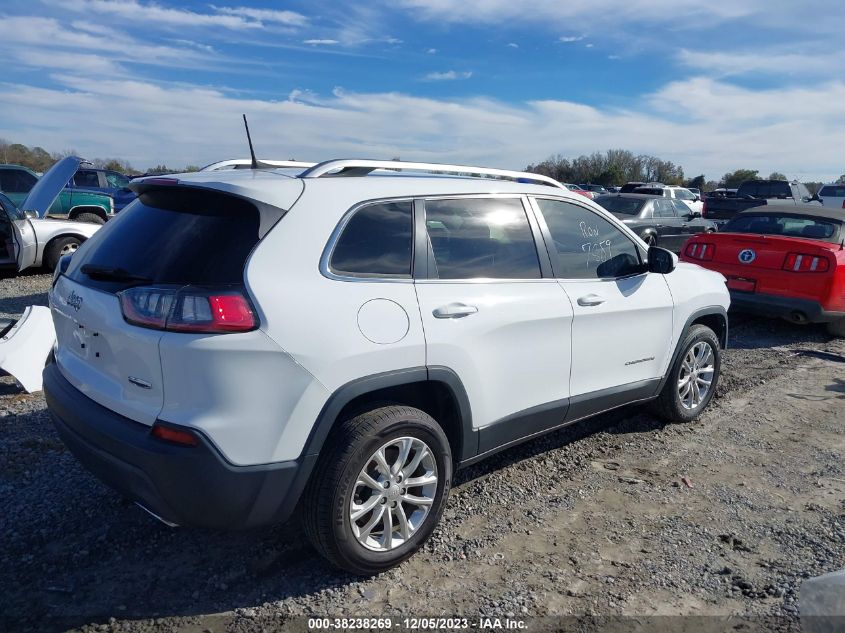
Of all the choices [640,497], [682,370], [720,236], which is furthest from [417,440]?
[720,236]

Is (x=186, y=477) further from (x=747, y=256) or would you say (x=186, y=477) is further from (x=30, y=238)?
(x=30, y=238)

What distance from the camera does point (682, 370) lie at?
4.97 meters

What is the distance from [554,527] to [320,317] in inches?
69.7

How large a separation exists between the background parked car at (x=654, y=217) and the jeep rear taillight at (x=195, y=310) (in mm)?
12521

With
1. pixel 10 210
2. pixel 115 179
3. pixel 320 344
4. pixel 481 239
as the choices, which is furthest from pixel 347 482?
pixel 115 179

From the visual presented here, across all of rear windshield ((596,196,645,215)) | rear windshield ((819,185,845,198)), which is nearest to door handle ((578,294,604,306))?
rear windshield ((596,196,645,215))

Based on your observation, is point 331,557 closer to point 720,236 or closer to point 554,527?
point 554,527

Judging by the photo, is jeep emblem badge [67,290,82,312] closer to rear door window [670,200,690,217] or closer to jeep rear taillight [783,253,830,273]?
jeep rear taillight [783,253,830,273]

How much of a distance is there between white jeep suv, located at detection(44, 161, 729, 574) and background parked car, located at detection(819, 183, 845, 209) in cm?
2348

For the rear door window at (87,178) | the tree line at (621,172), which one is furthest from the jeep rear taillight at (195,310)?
the tree line at (621,172)

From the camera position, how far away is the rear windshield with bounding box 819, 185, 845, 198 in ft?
78.0

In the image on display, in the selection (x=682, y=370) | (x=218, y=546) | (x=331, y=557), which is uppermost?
(x=682, y=370)

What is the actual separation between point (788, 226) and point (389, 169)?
21.9 ft

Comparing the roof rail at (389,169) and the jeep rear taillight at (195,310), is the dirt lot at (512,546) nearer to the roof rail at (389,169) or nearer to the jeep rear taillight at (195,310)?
the jeep rear taillight at (195,310)
